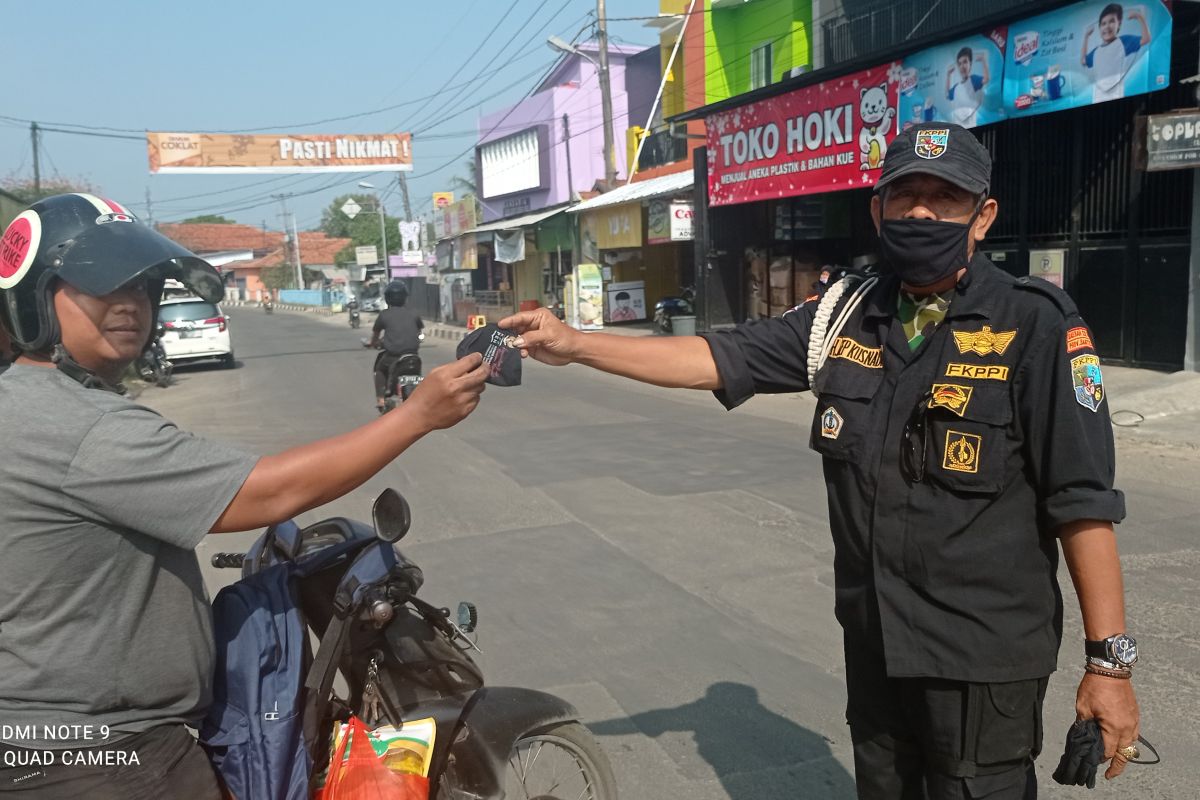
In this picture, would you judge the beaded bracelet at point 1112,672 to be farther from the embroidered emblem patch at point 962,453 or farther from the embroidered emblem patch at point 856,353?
the embroidered emblem patch at point 856,353

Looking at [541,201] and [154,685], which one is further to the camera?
[541,201]

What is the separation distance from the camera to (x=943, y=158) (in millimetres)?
2100

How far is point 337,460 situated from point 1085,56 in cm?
1282

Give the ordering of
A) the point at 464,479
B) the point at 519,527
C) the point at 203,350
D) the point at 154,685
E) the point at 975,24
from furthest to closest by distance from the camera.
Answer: the point at 203,350 → the point at 975,24 → the point at 464,479 → the point at 519,527 → the point at 154,685

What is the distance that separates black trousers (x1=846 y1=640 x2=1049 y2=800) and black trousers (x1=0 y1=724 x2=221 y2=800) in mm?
1461

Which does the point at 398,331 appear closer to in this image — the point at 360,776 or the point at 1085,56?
the point at 1085,56

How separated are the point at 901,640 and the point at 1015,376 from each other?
0.59 m

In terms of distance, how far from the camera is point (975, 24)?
1362cm

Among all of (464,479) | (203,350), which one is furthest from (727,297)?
(464,479)

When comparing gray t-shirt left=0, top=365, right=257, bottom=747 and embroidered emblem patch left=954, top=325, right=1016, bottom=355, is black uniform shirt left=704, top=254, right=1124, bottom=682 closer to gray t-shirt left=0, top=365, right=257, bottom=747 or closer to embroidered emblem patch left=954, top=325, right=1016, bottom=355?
embroidered emblem patch left=954, top=325, right=1016, bottom=355

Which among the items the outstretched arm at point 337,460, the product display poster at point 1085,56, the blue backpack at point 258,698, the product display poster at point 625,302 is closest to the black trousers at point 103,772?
the blue backpack at point 258,698

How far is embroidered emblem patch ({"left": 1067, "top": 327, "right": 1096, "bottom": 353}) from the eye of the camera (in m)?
2.01

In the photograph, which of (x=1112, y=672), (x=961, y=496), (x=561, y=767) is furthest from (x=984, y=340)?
(x=561, y=767)

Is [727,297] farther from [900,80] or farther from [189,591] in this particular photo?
[189,591]
